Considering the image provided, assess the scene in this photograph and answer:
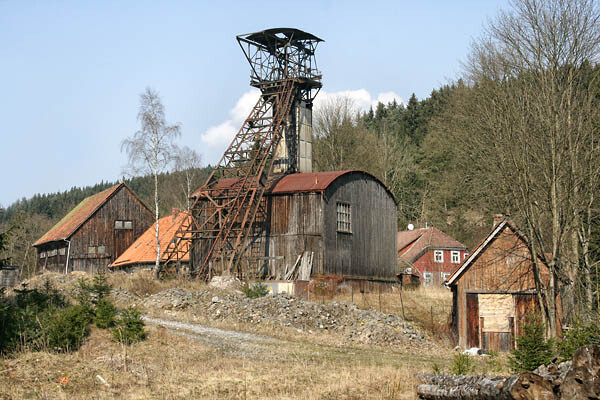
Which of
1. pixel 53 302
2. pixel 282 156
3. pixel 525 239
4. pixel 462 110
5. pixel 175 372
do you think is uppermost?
pixel 462 110

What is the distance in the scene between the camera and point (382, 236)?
40.6 metres

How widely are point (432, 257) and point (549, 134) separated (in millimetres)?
31846

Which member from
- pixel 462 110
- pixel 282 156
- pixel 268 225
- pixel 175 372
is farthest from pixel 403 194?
pixel 175 372

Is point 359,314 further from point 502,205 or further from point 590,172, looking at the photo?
point 590,172

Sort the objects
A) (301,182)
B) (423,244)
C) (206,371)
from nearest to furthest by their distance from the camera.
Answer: (206,371) → (301,182) → (423,244)

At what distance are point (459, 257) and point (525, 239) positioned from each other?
95.3ft

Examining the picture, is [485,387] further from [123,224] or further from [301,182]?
[123,224]

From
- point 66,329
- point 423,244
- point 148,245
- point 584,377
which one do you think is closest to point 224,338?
point 66,329

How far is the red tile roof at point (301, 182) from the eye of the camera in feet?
118

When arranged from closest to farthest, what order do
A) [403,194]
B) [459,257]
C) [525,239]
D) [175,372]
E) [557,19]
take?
1. [175,372]
2. [557,19]
3. [525,239]
4. [459,257]
5. [403,194]

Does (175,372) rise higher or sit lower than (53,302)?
lower

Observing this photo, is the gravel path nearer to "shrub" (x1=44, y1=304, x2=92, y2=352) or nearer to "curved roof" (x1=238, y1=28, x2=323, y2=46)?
"shrub" (x1=44, y1=304, x2=92, y2=352)

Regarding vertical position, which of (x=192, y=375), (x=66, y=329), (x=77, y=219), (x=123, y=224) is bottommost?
(x=192, y=375)

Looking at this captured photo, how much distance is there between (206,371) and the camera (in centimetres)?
1611
